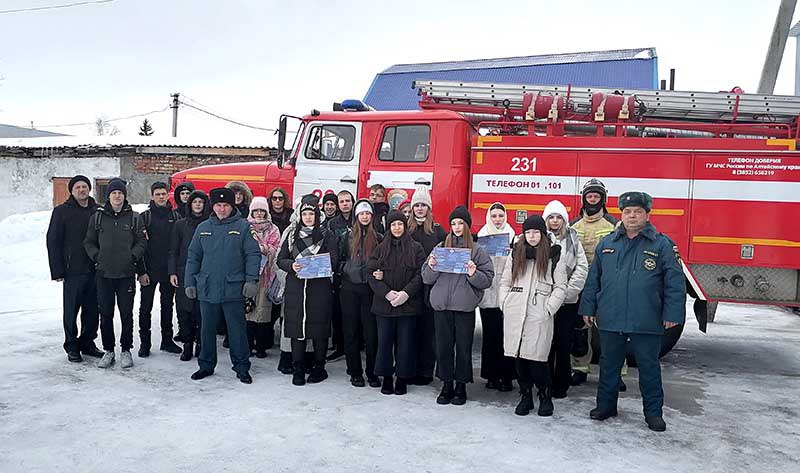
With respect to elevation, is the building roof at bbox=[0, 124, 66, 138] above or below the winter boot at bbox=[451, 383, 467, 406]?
above

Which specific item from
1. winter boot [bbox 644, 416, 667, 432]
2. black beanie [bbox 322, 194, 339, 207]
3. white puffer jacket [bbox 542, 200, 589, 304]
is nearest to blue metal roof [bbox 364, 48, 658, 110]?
black beanie [bbox 322, 194, 339, 207]

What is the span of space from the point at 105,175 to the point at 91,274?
1315 centimetres

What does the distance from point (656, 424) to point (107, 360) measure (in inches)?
197

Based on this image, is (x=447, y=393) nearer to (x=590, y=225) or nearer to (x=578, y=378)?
(x=578, y=378)

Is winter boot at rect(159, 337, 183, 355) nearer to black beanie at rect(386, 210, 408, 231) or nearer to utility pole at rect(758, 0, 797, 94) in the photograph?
black beanie at rect(386, 210, 408, 231)

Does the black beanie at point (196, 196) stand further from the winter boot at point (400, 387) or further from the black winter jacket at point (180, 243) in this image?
the winter boot at point (400, 387)

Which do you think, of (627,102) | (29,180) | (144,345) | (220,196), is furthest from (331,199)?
(29,180)

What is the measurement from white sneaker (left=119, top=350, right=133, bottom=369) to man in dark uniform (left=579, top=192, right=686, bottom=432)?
430 centimetres

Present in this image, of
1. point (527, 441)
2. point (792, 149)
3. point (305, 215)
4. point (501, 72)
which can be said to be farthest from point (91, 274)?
point (501, 72)

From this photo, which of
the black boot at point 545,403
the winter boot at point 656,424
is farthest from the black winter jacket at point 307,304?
the winter boot at point 656,424

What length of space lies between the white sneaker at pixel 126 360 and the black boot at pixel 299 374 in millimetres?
1686

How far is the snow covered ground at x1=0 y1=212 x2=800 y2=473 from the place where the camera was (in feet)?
13.4

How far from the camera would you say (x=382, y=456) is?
164 inches

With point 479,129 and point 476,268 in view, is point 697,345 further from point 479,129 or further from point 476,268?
point 476,268
